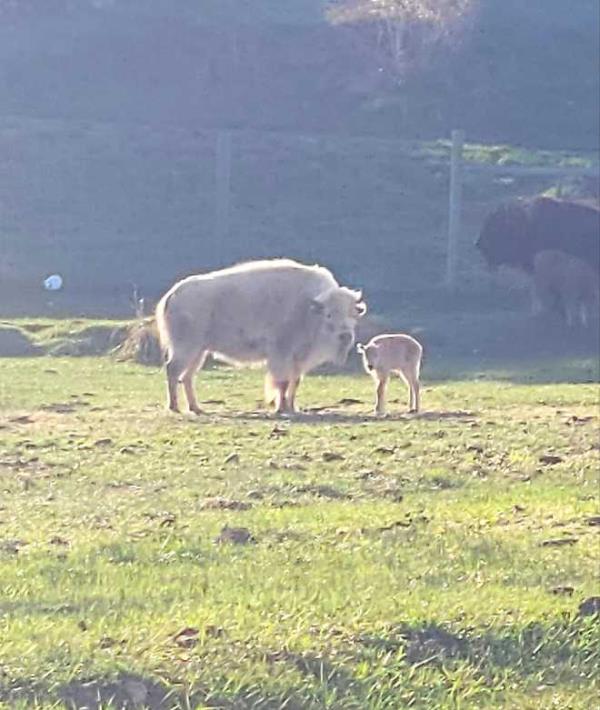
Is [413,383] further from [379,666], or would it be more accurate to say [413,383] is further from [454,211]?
[454,211]

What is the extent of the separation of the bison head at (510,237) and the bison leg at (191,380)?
13.4 metres

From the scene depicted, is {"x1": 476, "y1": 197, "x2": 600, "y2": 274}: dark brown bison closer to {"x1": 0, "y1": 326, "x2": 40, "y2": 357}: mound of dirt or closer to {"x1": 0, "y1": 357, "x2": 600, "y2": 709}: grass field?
{"x1": 0, "y1": 326, "x2": 40, "y2": 357}: mound of dirt

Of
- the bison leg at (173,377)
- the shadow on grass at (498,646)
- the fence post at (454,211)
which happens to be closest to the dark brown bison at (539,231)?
the fence post at (454,211)

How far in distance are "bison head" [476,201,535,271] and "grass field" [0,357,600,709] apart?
15.5 meters

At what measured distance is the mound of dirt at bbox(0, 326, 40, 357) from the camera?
24.7 metres

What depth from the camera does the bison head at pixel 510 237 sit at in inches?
1199

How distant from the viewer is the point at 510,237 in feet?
100

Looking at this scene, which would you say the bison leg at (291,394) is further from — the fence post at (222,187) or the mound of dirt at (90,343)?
the fence post at (222,187)

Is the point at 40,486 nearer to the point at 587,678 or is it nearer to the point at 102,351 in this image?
the point at 587,678

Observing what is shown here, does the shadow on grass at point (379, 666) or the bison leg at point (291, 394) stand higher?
the shadow on grass at point (379, 666)

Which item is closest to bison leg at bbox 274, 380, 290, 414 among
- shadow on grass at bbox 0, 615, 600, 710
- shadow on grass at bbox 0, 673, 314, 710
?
shadow on grass at bbox 0, 615, 600, 710

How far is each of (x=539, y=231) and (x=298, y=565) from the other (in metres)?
22.4

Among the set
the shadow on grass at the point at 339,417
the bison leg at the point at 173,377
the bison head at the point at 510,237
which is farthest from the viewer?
the bison head at the point at 510,237

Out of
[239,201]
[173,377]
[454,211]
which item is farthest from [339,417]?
[239,201]
